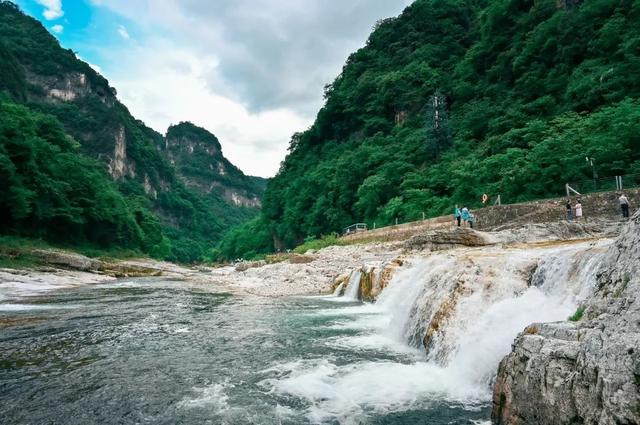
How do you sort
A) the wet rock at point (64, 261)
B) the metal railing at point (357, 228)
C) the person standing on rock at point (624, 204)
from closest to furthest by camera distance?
the person standing on rock at point (624, 204)
the wet rock at point (64, 261)
the metal railing at point (357, 228)

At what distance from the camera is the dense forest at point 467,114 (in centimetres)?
2511

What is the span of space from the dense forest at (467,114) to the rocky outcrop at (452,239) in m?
10.1

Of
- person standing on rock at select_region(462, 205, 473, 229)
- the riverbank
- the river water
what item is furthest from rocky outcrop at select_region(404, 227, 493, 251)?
the river water

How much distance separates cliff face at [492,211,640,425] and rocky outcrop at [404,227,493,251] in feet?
41.7

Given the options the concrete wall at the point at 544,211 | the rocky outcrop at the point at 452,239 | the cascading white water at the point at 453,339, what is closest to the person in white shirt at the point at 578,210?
the concrete wall at the point at 544,211

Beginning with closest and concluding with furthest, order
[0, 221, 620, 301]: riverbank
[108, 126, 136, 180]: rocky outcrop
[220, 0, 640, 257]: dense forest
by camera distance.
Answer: [0, 221, 620, 301]: riverbank → [220, 0, 640, 257]: dense forest → [108, 126, 136, 180]: rocky outcrop

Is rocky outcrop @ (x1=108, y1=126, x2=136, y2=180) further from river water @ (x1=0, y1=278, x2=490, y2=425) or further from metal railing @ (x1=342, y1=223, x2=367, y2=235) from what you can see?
river water @ (x1=0, y1=278, x2=490, y2=425)

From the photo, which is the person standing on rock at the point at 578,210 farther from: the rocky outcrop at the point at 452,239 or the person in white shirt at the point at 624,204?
the rocky outcrop at the point at 452,239

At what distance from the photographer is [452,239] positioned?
18219 millimetres

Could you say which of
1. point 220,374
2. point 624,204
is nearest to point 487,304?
point 220,374

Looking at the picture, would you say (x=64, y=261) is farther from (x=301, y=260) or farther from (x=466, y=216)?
(x=466, y=216)

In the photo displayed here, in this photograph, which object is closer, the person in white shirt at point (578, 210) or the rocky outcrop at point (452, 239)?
the rocky outcrop at point (452, 239)

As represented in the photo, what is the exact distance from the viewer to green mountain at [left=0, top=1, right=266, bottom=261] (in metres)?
37.8

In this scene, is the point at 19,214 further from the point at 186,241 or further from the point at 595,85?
the point at 186,241
